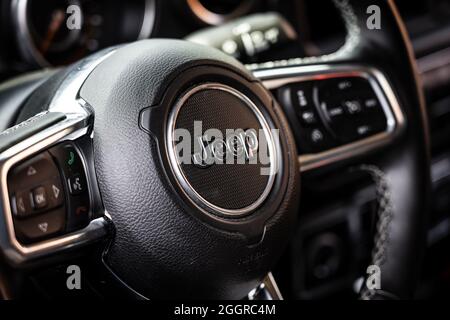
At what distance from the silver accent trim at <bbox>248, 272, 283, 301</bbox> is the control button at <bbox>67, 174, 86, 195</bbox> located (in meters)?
0.30

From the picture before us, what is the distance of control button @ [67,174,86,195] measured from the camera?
787 millimetres

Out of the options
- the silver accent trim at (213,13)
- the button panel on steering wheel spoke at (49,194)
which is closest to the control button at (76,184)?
the button panel on steering wheel spoke at (49,194)

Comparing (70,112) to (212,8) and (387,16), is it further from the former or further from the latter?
(212,8)

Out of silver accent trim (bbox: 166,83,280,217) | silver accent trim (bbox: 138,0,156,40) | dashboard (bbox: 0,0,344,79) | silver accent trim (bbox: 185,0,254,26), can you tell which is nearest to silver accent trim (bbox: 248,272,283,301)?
silver accent trim (bbox: 166,83,280,217)

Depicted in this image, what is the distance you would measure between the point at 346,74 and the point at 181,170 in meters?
0.41

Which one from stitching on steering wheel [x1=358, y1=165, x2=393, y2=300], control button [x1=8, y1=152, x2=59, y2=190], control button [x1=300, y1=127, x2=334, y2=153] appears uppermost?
control button [x1=8, y1=152, x2=59, y2=190]

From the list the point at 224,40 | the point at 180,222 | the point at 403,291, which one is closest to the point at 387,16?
the point at 224,40

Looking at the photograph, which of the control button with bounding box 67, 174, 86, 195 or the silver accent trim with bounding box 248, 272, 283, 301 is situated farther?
the silver accent trim with bounding box 248, 272, 283, 301

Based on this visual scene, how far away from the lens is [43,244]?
2.40 ft

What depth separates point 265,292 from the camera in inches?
38.4

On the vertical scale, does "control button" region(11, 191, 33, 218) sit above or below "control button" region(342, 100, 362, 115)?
above

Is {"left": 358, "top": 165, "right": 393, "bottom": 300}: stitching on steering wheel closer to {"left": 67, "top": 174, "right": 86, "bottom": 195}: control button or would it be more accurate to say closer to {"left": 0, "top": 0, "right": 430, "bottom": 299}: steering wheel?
{"left": 0, "top": 0, "right": 430, "bottom": 299}: steering wheel

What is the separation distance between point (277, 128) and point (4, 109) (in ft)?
1.21

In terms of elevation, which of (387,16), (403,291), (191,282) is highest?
(387,16)
